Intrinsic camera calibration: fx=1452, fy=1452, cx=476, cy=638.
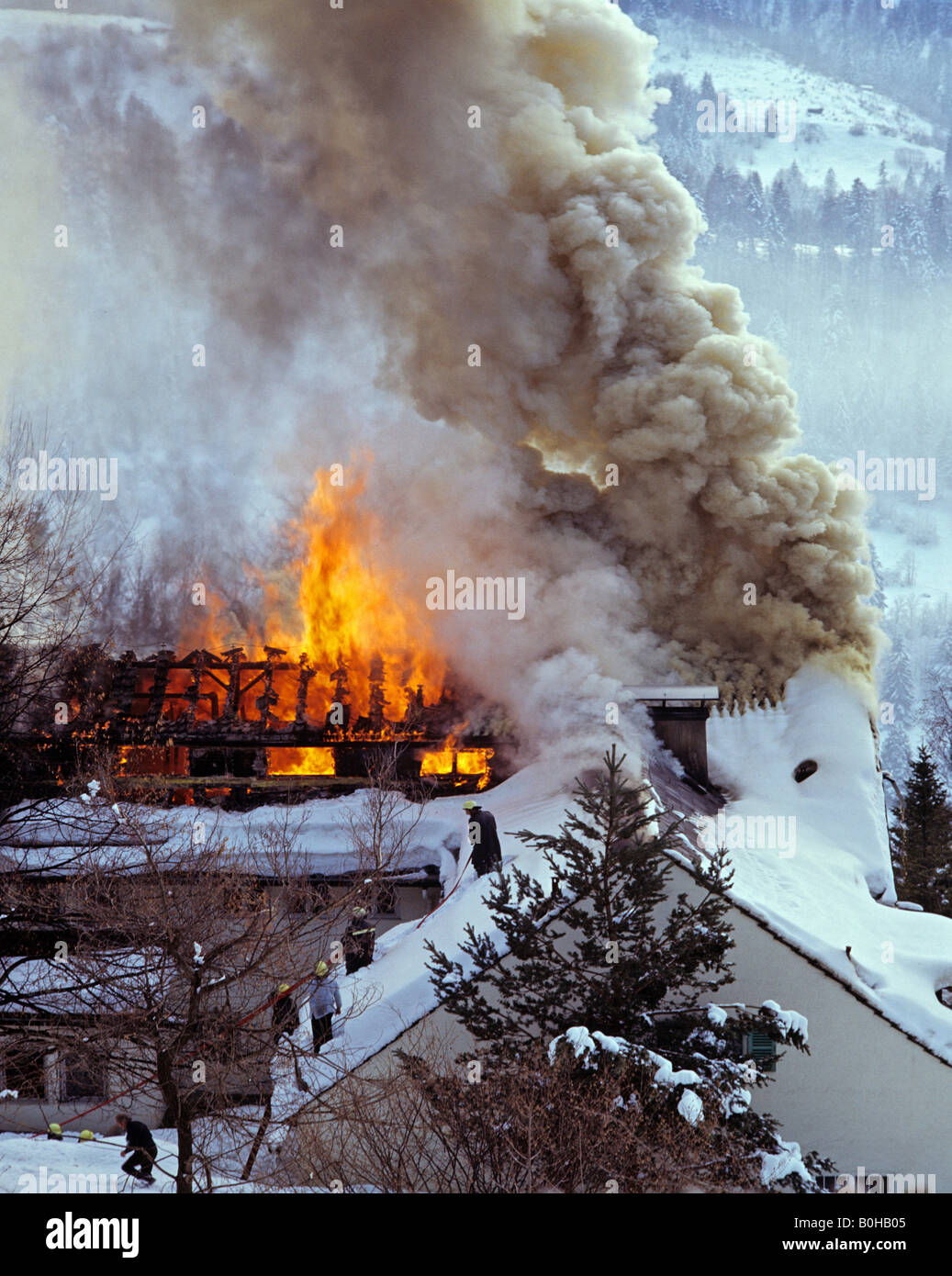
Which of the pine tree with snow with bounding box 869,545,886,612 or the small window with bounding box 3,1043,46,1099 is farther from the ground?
the pine tree with snow with bounding box 869,545,886,612

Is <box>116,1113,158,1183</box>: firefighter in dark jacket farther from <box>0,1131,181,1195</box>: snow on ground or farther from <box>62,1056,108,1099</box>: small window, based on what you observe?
<box>62,1056,108,1099</box>: small window

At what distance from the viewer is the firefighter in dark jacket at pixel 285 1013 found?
1491 centimetres

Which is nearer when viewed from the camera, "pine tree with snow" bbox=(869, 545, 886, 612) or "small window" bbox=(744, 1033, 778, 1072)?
"small window" bbox=(744, 1033, 778, 1072)

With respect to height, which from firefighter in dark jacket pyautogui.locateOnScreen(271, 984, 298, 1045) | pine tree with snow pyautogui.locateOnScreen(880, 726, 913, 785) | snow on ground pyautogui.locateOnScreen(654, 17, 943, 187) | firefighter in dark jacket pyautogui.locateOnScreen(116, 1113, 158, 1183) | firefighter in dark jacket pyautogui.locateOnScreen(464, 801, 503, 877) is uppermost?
snow on ground pyautogui.locateOnScreen(654, 17, 943, 187)

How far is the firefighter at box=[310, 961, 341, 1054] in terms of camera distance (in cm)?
1602

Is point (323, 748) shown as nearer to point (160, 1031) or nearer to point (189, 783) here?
point (189, 783)

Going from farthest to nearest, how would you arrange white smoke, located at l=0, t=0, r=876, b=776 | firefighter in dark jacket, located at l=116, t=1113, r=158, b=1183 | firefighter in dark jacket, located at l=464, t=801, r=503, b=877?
white smoke, located at l=0, t=0, r=876, b=776
firefighter in dark jacket, located at l=464, t=801, r=503, b=877
firefighter in dark jacket, located at l=116, t=1113, r=158, b=1183

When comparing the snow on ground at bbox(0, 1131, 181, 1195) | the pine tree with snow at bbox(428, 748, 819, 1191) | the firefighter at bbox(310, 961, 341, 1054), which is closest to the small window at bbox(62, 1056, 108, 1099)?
the snow on ground at bbox(0, 1131, 181, 1195)

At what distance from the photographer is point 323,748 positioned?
1069 inches

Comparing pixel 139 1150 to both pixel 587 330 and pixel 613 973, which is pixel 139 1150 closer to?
pixel 613 973

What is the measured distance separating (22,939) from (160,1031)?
6474 millimetres

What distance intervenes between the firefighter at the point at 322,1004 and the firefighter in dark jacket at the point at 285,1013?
232mm

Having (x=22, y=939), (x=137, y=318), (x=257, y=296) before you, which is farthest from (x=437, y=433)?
(x=137, y=318)

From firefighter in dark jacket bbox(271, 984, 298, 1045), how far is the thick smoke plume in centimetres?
1521
